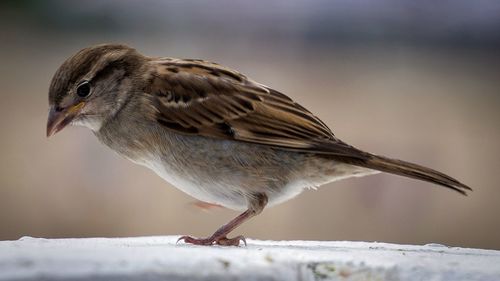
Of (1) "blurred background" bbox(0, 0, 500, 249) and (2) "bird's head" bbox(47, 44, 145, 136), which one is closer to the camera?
(2) "bird's head" bbox(47, 44, 145, 136)

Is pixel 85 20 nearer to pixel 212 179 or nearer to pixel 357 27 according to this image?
pixel 357 27

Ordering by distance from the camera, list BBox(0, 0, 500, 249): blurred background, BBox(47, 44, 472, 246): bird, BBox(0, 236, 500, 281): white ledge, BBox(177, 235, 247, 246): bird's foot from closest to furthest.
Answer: BBox(0, 236, 500, 281): white ledge < BBox(177, 235, 247, 246): bird's foot < BBox(47, 44, 472, 246): bird < BBox(0, 0, 500, 249): blurred background

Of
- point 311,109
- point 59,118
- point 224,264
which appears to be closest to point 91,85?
point 59,118

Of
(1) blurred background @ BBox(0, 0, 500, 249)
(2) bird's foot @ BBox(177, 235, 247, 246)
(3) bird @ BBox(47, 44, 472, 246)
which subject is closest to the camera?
(2) bird's foot @ BBox(177, 235, 247, 246)

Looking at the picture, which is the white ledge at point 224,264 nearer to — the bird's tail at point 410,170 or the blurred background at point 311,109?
the bird's tail at point 410,170

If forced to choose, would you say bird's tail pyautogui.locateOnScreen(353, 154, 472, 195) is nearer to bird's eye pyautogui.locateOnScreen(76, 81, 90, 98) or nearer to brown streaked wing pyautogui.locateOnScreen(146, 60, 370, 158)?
brown streaked wing pyautogui.locateOnScreen(146, 60, 370, 158)

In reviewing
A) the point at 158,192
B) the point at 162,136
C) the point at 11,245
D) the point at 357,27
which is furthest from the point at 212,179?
the point at 357,27

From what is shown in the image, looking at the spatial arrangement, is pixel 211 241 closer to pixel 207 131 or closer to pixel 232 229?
pixel 232 229

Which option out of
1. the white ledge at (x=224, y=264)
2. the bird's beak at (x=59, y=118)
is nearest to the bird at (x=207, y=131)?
the bird's beak at (x=59, y=118)

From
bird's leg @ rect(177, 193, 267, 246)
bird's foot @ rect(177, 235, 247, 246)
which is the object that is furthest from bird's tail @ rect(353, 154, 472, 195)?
bird's foot @ rect(177, 235, 247, 246)
